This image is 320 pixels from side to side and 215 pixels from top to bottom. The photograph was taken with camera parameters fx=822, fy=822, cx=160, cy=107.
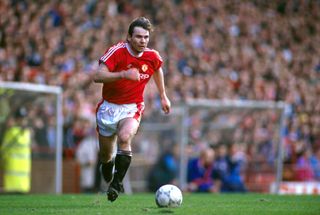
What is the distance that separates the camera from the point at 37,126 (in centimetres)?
1883

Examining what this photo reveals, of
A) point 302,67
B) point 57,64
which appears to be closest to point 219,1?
point 302,67

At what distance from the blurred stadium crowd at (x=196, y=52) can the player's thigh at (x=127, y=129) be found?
29.8 ft

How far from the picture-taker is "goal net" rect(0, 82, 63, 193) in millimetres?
17766

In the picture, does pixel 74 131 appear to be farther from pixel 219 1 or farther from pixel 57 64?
pixel 219 1

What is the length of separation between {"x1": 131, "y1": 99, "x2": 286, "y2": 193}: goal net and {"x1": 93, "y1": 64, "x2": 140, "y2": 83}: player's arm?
10300mm

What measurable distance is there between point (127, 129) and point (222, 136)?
11528 mm

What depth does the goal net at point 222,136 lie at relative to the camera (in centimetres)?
2053

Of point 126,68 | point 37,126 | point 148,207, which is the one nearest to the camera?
point 148,207

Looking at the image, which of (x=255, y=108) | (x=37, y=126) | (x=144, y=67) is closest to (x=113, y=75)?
(x=144, y=67)

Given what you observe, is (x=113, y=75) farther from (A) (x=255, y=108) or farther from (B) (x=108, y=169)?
(A) (x=255, y=108)

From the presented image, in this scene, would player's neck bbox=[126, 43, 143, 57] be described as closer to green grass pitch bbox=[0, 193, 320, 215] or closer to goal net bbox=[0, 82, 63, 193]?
green grass pitch bbox=[0, 193, 320, 215]

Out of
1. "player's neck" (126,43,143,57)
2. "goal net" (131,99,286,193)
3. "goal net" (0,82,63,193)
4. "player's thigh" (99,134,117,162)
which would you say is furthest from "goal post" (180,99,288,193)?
"player's neck" (126,43,143,57)

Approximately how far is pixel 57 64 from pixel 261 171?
589 cm

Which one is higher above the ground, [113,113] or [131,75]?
[131,75]
